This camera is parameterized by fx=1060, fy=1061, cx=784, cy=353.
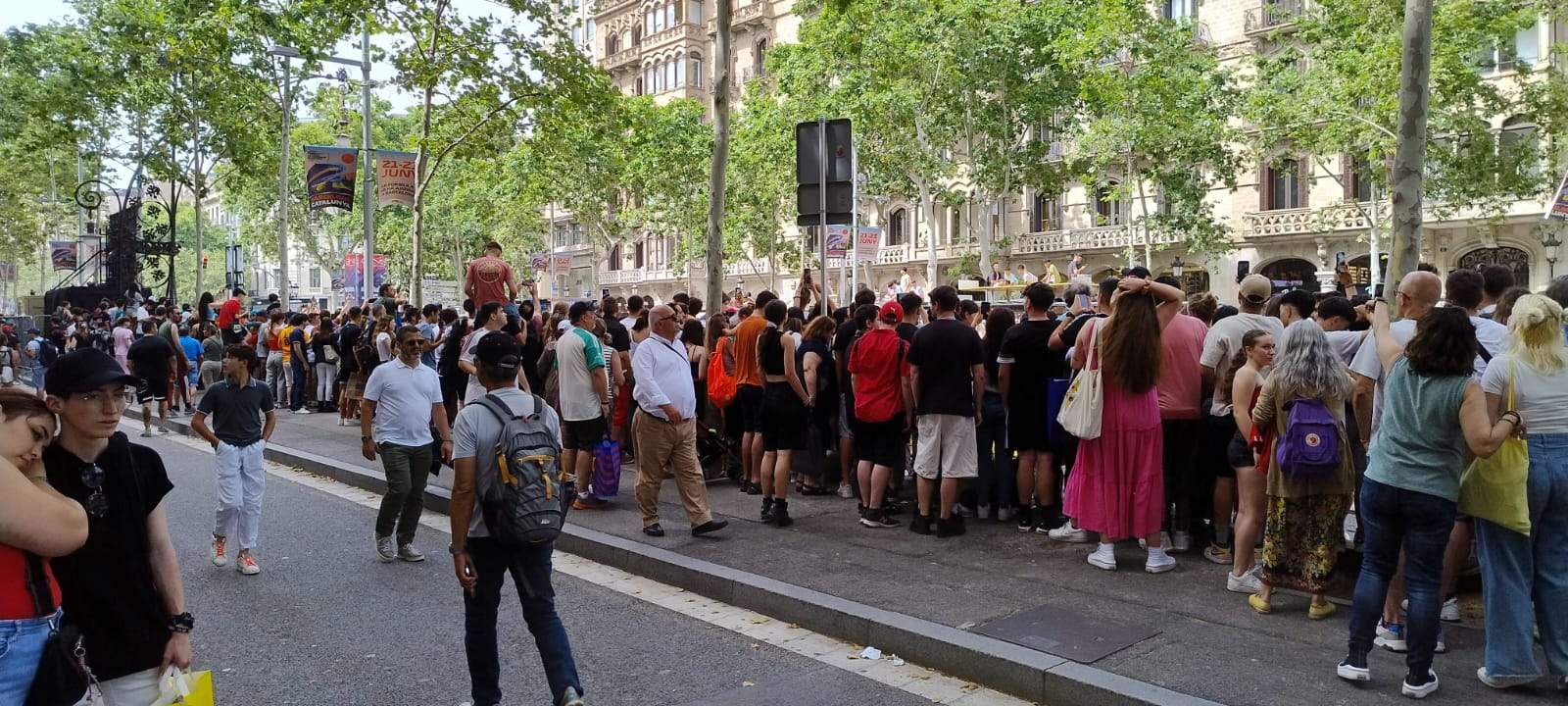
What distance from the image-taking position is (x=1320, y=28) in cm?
2814

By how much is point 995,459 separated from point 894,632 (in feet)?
10.0

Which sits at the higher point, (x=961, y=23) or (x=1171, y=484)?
(x=961, y=23)

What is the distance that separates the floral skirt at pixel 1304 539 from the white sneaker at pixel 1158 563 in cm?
116

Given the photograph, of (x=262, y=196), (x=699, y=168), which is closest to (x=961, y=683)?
(x=699, y=168)

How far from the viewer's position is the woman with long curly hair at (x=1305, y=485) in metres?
5.54

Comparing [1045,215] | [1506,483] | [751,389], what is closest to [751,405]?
[751,389]

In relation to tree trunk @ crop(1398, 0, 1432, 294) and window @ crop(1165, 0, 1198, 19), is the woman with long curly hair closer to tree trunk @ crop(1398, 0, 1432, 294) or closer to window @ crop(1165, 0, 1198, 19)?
tree trunk @ crop(1398, 0, 1432, 294)

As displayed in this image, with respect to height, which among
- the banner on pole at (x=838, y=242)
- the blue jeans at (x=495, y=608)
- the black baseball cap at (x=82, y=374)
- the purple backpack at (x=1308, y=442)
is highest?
the banner on pole at (x=838, y=242)

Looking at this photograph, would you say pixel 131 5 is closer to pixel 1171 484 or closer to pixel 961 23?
pixel 961 23

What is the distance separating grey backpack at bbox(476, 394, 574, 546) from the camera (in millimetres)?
4543

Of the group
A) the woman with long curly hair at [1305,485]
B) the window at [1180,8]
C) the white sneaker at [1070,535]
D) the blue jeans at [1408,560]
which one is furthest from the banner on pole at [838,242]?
the window at [1180,8]

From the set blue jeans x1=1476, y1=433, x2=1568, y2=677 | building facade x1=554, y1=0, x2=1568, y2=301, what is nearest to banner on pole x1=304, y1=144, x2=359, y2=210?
building facade x1=554, y1=0, x2=1568, y2=301

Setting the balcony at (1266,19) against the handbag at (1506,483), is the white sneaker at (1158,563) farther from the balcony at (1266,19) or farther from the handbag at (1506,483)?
the balcony at (1266,19)

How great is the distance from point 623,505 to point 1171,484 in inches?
189
